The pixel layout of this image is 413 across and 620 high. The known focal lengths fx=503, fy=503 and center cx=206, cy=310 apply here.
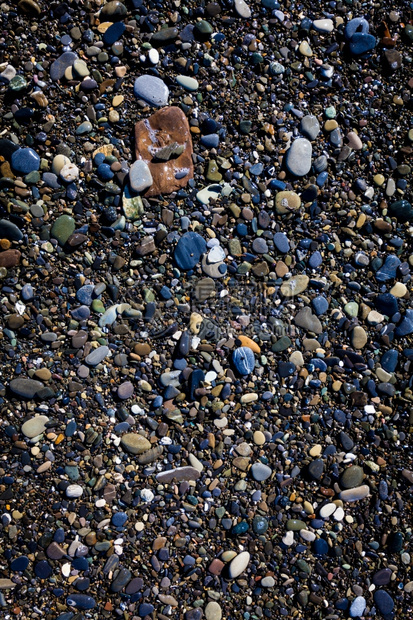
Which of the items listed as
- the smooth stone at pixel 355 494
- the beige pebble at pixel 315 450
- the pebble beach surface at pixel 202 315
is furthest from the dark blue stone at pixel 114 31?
the smooth stone at pixel 355 494

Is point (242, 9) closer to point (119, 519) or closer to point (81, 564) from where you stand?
point (119, 519)

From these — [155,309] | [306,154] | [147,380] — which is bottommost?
[147,380]

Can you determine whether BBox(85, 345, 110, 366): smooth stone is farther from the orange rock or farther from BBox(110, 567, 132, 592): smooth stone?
BBox(110, 567, 132, 592): smooth stone

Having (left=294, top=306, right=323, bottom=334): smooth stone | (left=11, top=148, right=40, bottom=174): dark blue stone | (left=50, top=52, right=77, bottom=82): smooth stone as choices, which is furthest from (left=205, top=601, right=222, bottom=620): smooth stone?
(left=50, top=52, right=77, bottom=82): smooth stone

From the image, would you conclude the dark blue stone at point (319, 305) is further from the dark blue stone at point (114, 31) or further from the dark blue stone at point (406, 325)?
the dark blue stone at point (114, 31)

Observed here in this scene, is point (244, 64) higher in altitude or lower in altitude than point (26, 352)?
higher

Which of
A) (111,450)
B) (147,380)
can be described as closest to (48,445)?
(111,450)

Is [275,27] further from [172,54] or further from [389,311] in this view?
[389,311]
